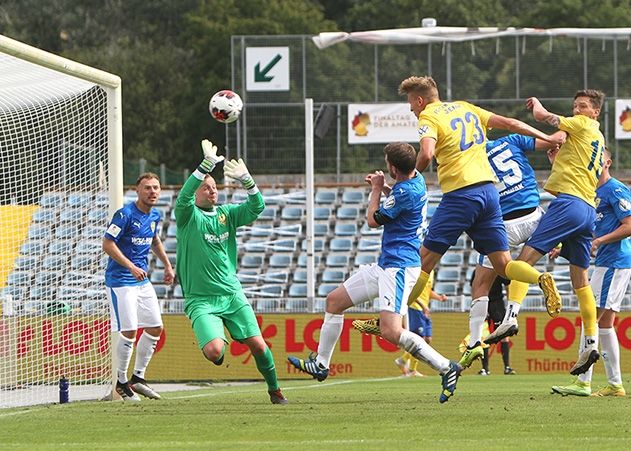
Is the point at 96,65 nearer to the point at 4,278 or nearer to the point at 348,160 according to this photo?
the point at 348,160

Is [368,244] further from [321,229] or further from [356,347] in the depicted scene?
[356,347]

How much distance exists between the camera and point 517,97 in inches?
1303

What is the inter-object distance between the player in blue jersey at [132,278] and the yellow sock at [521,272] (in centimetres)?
404

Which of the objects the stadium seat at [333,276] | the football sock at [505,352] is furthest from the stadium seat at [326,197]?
the football sock at [505,352]

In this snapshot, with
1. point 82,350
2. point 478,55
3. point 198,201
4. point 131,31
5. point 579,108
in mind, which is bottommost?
point 82,350

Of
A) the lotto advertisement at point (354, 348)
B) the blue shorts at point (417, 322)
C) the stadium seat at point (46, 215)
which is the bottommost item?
the lotto advertisement at point (354, 348)

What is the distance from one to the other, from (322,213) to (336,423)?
65.2ft

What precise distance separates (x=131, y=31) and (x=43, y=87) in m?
52.4

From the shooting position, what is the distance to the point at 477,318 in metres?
13.7

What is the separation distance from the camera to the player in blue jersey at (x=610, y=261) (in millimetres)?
13108

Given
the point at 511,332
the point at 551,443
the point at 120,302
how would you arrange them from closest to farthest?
the point at 551,443, the point at 511,332, the point at 120,302

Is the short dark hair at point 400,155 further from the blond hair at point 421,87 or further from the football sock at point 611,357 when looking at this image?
the football sock at point 611,357

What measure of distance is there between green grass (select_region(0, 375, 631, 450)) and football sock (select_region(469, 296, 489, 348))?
57cm

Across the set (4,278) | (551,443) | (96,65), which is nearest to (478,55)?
(4,278)
